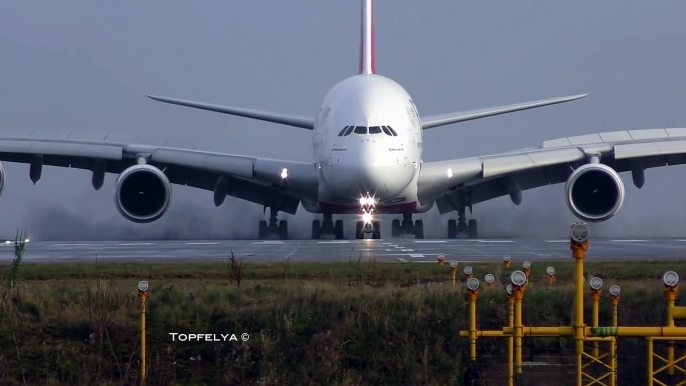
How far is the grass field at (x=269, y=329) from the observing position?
1100cm

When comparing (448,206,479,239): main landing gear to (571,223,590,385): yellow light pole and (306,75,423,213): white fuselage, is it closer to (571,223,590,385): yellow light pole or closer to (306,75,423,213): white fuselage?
(306,75,423,213): white fuselage

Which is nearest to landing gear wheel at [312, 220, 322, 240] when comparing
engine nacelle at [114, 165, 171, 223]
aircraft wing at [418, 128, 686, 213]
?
aircraft wing at [418, 128, 686, 213]

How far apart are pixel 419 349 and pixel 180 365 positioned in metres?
2.27

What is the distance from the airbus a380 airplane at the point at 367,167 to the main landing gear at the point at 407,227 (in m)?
0.03

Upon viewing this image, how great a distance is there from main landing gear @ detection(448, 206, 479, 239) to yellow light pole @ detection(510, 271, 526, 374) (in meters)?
20.0

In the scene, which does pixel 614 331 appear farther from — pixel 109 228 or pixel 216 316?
pixel 109 228

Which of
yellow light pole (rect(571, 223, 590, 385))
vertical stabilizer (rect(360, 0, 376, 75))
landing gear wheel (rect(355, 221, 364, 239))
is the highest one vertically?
vertical stabilizer (rect(360, 0, 376, 75))

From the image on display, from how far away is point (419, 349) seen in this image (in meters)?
11.3

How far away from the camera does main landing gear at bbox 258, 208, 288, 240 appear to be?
30.0 metres

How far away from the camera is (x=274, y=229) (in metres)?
30.2

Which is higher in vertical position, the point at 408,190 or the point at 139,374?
the point at 408,190

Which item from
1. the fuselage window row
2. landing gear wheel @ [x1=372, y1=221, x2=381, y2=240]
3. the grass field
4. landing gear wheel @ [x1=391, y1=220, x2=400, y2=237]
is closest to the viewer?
the grass field

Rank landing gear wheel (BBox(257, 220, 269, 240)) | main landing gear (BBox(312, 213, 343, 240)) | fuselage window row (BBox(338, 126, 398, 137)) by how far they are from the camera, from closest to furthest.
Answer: fuselage window row (BBox(338, 126, 398, 137)) < main landing gear (BBox(312, 213, 343, 240)) < landing gear wheel (BBox(257, 220, 269, 240))

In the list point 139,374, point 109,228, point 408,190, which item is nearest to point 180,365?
point 139,374
